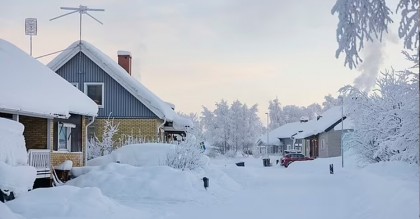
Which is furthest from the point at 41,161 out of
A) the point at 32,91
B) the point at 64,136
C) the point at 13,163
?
the point at 13,163

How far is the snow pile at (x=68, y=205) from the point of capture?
1188 centimetres

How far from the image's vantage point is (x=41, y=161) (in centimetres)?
2042

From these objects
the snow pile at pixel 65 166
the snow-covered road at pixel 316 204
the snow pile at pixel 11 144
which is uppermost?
the snow pile at pixel 11 144

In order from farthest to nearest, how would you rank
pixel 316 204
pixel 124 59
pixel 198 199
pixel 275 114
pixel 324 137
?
pixel 275 114 → pixel 324 137 → pixel 124 59 → pixel 198 199 → pixel 316 204

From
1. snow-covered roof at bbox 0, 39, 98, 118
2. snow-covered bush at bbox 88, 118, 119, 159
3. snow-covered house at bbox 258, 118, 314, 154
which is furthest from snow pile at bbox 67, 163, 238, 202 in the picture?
snow-covered house at bbox 258, 118, 314, 154

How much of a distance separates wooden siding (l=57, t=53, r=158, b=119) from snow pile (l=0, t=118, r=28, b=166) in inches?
666

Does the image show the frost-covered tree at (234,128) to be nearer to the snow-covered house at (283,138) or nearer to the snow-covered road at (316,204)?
the snow-covered house at (283,138)

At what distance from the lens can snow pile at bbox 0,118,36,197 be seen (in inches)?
487

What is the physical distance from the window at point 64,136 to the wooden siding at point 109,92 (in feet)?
23.3

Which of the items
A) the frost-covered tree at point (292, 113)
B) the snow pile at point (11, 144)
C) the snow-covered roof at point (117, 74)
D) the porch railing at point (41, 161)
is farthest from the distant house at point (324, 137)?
the frost-covered tree at point (292, 113)

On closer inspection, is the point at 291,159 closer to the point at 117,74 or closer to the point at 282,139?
the point at 117,74

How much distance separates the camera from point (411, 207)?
35.0 ft

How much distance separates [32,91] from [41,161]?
2634 mm

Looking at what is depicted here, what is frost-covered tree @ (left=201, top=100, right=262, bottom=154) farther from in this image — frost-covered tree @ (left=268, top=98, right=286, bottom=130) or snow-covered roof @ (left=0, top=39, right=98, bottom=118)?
snow-covered roof @ (left=0, top=39, right=98, bottom=118)
